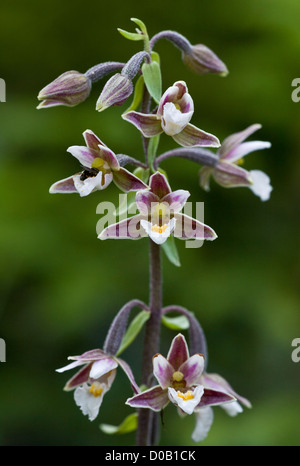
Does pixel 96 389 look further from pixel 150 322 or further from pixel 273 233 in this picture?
pixel 273 233

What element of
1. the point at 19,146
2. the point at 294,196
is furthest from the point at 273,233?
the point at 19,146

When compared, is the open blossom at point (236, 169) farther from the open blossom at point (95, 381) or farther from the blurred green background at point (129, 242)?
the blurred green background at point (129, 242)

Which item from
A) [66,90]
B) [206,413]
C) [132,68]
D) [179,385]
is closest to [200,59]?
[132,68]

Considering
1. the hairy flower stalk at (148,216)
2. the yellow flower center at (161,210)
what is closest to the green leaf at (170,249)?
the hairy flower stalk at (148,216)

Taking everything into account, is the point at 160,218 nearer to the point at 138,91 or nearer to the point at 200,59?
the point at 138,91

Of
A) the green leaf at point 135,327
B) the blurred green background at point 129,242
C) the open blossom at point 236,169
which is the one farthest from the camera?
the blurred green background at point 129,242
